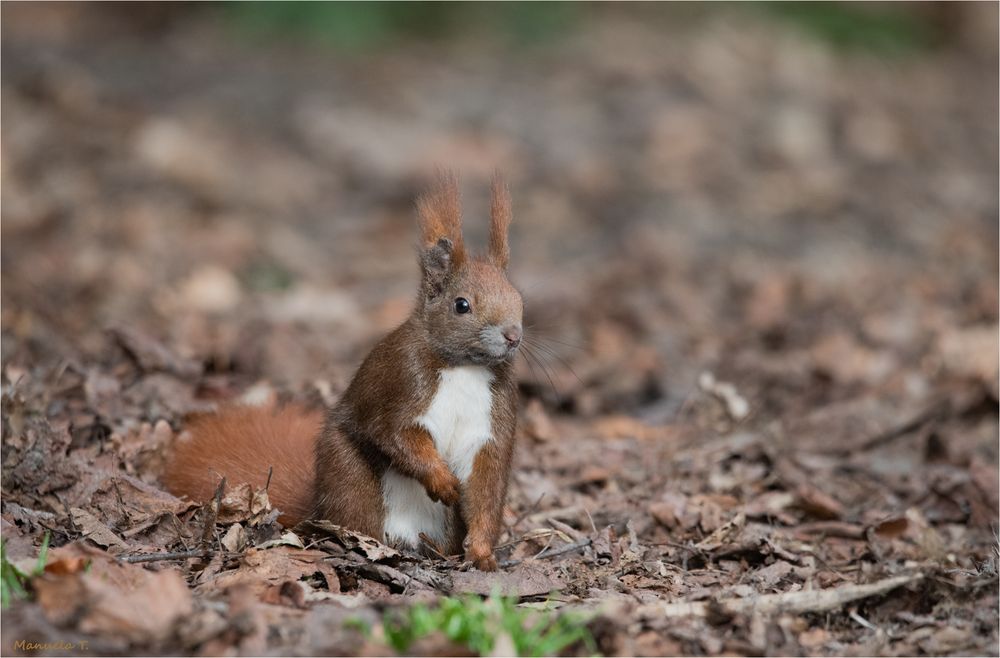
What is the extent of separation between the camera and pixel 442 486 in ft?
12.5

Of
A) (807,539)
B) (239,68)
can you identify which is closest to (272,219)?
(239,68)

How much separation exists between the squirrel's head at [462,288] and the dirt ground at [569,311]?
39cm

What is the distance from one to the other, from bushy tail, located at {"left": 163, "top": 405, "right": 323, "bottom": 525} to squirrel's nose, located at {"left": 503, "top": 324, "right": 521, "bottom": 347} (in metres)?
0.97

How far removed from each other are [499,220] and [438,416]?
0.70m

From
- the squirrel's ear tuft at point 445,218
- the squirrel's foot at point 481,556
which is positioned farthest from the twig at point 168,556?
the squirrel's ear tuft at point 445,218

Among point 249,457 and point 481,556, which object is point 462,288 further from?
point 249,457

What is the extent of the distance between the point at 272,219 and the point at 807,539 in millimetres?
6540

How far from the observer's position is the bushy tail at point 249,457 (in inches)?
166

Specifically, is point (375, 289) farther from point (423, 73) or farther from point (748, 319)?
point (423, 73)

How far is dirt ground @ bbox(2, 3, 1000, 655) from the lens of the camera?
363 cm

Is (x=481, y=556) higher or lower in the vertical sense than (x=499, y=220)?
lower

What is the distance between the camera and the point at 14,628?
9.53 ft

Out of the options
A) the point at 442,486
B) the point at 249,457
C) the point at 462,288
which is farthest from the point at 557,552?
the point at 249,457

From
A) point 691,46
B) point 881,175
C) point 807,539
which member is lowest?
point 807,539
